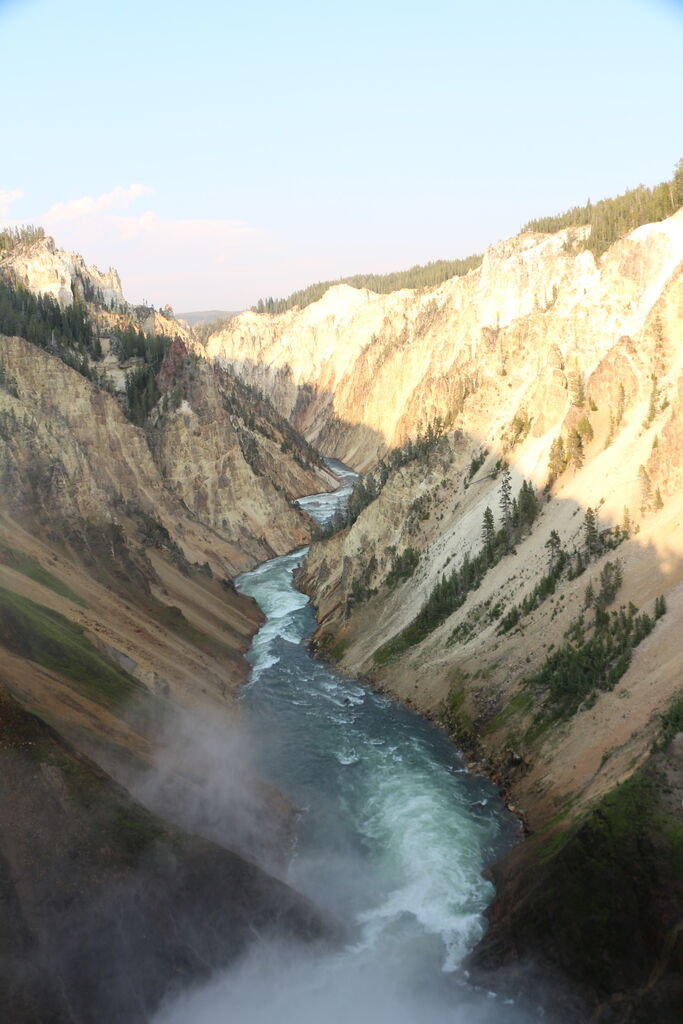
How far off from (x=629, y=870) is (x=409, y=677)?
28549 mm

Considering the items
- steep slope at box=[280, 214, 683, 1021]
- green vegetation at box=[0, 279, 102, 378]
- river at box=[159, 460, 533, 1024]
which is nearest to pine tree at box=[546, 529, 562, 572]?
steep slope at box=[280, 214, 683, 1021]

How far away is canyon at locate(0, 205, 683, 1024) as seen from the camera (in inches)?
851

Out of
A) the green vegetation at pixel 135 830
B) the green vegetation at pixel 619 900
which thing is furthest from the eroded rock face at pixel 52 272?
the green vegetation at pixel 619 900

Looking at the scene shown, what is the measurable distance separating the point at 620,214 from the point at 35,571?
9423 centimetres

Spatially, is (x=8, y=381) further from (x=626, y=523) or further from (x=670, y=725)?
(x=670, y=725)

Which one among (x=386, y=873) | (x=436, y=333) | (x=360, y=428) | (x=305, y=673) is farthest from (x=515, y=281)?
(x=386, y=873)

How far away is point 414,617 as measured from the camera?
57.3 meters

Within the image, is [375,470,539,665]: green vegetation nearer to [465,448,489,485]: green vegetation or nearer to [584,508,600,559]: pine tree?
[584,508,600,559]: pine tree

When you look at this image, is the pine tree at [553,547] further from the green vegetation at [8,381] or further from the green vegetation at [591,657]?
the green vegetation at [8,381]

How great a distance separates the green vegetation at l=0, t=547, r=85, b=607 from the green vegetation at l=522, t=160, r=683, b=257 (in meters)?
64.2

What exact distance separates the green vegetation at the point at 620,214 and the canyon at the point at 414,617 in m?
8.69

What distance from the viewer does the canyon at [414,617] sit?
21.6m

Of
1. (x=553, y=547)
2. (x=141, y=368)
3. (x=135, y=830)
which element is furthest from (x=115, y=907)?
(x=141, y=368)

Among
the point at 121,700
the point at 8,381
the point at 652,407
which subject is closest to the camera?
the point at 121,700
